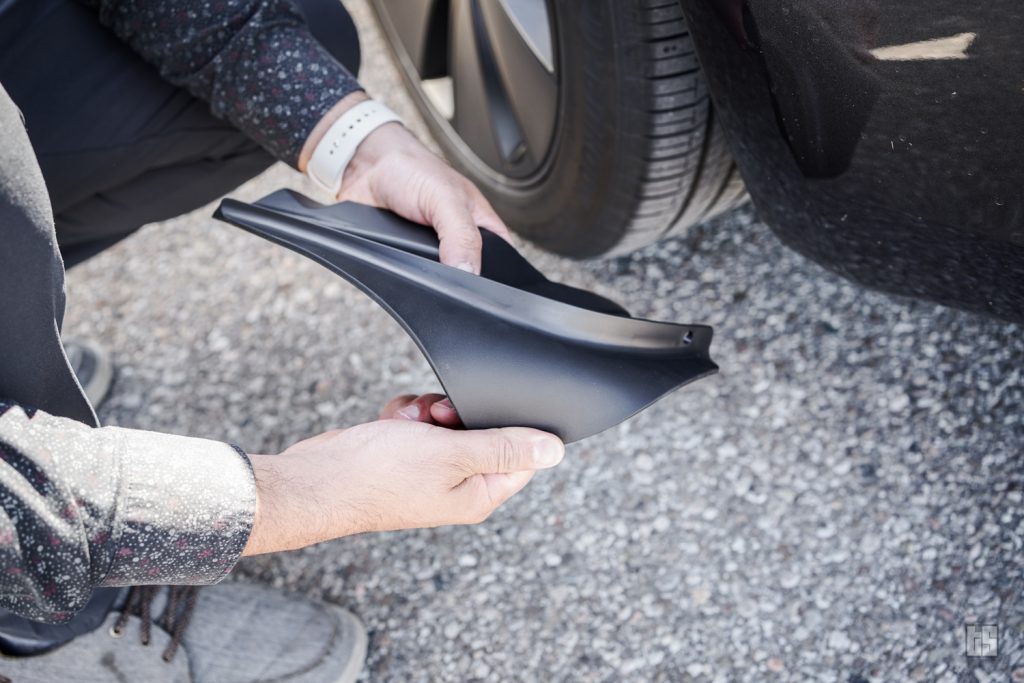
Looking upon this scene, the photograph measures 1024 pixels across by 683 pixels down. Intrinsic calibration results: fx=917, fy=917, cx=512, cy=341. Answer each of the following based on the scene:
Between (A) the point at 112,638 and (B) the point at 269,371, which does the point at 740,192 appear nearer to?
(B) the point at 269,371

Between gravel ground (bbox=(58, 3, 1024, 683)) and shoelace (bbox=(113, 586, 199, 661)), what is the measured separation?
0.50 feet

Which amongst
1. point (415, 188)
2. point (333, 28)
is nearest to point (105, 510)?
point (415, 188)

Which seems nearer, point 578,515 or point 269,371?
point 578,515

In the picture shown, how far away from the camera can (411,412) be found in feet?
3.39

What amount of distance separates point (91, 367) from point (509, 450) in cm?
102

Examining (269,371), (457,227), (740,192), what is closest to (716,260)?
(740,192)

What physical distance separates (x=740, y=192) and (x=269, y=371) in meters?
0.85

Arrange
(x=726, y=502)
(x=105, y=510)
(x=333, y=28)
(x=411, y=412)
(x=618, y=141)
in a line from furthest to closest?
(x=333, y=28), (x=726, y=502), (x=618, y=141), (x=411, y=412), (x=105, y=510)

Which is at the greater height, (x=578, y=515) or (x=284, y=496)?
(x=284, y=496)

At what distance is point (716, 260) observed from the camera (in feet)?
5.08

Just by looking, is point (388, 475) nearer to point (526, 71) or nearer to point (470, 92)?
point (526, 71)

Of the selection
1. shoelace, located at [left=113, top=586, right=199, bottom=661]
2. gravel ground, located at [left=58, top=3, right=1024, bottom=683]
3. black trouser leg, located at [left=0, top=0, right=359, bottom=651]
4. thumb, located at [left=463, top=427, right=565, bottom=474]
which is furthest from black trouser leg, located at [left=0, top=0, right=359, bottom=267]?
thumb, located at [left=463, top=427, right=565, bottom=474]

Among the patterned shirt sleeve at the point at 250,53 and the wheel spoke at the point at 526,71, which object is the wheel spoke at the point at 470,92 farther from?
the patterned shirt sleeve at the point at 250,53

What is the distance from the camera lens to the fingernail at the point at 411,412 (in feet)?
3.38
